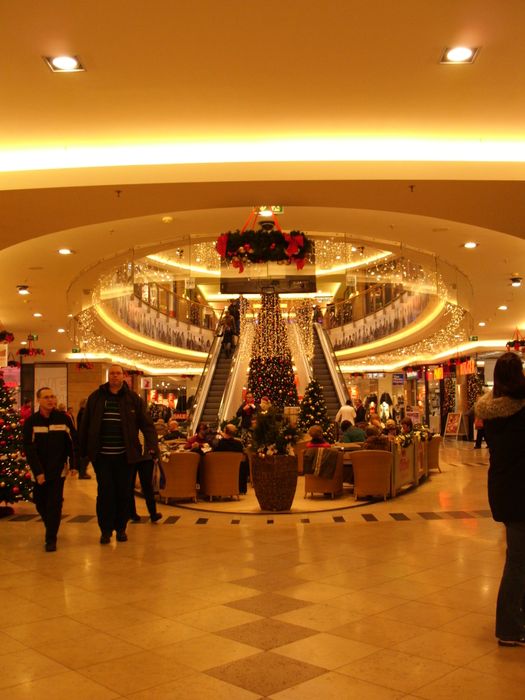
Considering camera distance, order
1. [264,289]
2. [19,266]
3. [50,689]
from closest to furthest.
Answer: [50,689]
[19,266]
[264,289]

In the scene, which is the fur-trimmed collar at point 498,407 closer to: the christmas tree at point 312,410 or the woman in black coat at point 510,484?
the woman in black coat at point 510,484

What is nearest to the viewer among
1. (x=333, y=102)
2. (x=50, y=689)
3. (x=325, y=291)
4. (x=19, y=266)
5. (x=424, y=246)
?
(x=50, y=689)

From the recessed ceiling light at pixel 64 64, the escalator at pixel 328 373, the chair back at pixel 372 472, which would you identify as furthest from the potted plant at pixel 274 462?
the escalator at pixel 328 373

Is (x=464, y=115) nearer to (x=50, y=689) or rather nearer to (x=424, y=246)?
(x=424, y=246)

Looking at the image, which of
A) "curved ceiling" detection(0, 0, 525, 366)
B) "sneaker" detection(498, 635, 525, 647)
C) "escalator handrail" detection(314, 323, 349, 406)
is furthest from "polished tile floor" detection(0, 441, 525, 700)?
"escalator handrail" detection(314, 323, 349, 406)

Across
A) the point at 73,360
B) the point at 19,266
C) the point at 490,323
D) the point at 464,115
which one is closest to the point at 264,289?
the point at 490,323

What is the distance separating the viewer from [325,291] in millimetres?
25062

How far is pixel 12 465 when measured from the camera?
30.0 ft

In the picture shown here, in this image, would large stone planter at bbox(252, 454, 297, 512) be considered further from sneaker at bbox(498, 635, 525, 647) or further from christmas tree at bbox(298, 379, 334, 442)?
christmas tree at bbox(298, 379, 334, 442)

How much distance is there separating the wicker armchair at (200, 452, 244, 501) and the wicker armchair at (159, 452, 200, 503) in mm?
289

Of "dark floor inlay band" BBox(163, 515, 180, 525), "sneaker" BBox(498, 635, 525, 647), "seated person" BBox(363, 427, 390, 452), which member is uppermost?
"seated person" BBox(363, 427, 390, 452)

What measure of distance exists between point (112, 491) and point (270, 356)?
18.4 metres

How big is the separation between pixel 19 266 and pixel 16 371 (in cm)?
1607

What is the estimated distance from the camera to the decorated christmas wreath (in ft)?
28.0
